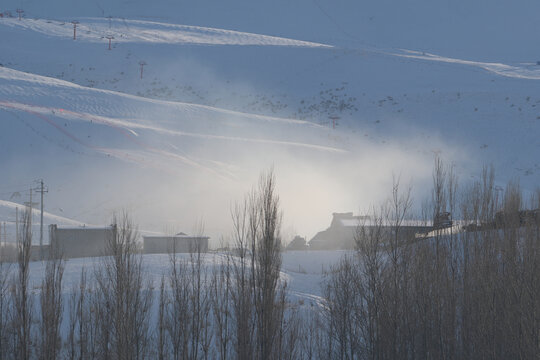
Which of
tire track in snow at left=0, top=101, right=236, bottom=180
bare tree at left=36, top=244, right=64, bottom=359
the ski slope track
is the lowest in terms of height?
bare tree at left=36, top=244, right=64, bottom=359

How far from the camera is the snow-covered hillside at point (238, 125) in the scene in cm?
5141

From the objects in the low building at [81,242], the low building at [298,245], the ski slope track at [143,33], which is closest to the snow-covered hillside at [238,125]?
the ski slope track at [143,33]

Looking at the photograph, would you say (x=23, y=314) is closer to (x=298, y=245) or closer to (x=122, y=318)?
(x=122, y=318)

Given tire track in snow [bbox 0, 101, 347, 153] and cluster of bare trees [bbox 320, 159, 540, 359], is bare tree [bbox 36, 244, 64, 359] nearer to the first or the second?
cluster of bare trees [bbox 320, 159, 540, 359]

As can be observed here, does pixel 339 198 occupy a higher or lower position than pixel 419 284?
higher

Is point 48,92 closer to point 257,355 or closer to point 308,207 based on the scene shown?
point 308,207

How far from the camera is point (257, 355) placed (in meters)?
16.2

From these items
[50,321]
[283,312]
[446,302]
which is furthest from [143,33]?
[446,302]

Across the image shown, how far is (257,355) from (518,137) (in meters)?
49.1

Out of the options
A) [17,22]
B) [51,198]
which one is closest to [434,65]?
Answer: [51,198]

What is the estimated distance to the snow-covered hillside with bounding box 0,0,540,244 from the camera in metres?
51.4

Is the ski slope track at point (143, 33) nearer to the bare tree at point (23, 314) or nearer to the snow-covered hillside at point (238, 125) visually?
the snow-covered hillside at point (238, 125)

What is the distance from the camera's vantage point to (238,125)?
6850cm

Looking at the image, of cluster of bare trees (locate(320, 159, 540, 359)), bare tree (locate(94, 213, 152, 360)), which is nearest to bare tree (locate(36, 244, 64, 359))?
bare tree (locate(94, 213, 152, 360))
